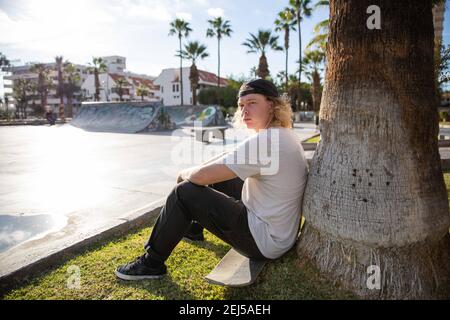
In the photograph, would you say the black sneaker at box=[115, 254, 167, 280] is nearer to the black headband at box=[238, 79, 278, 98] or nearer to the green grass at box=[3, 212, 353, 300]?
the green grass at box=[3, 212, 353, 300]

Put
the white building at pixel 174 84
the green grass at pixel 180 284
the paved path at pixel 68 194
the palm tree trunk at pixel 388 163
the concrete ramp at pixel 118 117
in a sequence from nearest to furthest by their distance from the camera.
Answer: the palm tree trunk at pixel 388 163
the green grass at pixel 180 284
the paved path at pixel 68 194
the concrete ramp at pixel 118 117
the white building at pixel 174 84

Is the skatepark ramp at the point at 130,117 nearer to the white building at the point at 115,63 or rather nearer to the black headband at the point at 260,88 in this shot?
the black headband at the point at 260,88

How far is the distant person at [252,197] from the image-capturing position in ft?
6.84

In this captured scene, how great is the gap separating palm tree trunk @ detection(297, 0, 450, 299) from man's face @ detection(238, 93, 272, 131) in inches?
22.4

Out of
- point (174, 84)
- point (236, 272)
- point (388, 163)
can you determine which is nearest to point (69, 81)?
point (174, 84)

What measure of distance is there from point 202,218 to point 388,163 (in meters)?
1.35

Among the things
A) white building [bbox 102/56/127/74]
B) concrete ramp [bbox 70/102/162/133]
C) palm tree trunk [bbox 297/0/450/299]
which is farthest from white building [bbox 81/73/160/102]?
palm tree trunk [bbox 297/0/450/299]

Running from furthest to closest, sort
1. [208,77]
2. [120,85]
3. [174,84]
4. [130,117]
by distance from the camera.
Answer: [120,85], [174,84], [208,77], [130,117]

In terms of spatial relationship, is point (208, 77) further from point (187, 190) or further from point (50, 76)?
point (187, 190)

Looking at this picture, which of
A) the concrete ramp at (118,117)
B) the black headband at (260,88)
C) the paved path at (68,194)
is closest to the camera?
the black headband at (260,88)

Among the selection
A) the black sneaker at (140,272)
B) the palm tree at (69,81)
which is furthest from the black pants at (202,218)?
the palm tree at (69,81)

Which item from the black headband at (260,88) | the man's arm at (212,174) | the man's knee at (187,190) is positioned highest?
the black headband at (260,88)

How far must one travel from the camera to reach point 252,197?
88.7 inches
